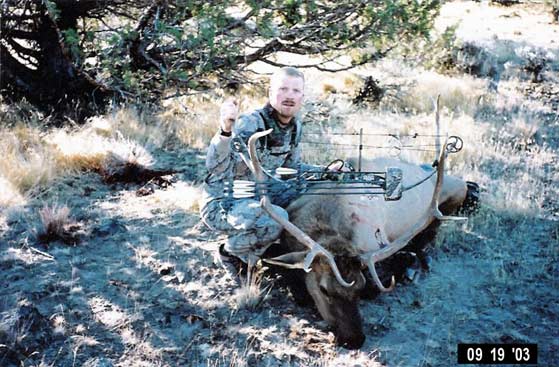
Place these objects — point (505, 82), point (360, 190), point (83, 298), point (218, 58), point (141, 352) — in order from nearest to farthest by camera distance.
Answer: point (141, 352), point (83, 298), point (360, 190), point (218, 58), point (505, 82)

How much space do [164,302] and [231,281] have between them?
0.56 meters

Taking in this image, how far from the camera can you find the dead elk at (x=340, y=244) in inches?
160

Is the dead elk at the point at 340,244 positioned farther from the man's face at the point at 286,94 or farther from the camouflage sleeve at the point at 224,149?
the man's face at the point at 286,94

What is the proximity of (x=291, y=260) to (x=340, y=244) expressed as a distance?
0.35 meters

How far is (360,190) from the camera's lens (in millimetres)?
4738

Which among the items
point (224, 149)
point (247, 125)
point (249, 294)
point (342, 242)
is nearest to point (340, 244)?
point (342, 242)

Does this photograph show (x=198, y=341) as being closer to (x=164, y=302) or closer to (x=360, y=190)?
(x=164, y=302)

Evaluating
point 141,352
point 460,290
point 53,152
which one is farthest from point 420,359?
point 53,152

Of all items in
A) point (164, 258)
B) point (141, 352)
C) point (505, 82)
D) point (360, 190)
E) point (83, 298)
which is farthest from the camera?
point (505, 82)

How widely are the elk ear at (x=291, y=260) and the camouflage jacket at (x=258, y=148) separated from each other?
642 mm

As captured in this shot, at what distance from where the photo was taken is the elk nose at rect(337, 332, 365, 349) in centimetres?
405

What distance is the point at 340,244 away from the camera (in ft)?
14.1

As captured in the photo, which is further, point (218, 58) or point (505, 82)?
point (505, 82)

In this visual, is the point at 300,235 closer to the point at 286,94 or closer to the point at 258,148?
the point at 258,148
